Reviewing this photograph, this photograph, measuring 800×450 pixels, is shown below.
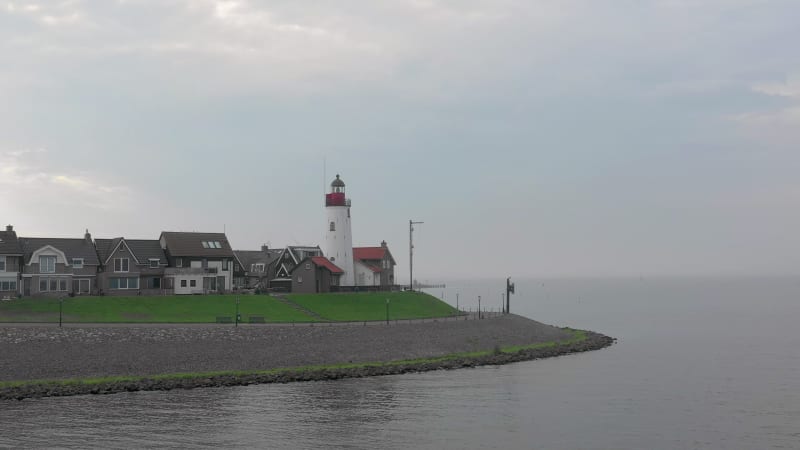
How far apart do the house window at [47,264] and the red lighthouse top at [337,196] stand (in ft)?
113

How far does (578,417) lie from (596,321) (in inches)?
3368

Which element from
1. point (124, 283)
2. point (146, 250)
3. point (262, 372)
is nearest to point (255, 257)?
point (146, 250)

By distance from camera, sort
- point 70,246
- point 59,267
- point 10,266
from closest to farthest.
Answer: point 10,266 → point 59,267 → point 70,246

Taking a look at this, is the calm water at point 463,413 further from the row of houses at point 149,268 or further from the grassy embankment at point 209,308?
the row of houses at point 149,268

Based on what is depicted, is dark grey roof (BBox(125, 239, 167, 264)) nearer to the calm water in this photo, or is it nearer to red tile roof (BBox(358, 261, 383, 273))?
red tile roof (BBox(358, 261, 383, 273))

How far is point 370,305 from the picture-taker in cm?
8888

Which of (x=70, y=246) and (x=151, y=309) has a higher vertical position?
(x=70, y=246)

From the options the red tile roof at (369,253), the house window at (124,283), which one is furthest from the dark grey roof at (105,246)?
the red tile roof at (369,253)

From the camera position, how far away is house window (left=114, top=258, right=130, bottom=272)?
8569 centimetres

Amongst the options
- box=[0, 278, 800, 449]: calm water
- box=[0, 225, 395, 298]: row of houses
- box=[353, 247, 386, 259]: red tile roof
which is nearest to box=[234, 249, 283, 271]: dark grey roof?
box=[0, 225, 395, 298]: row of houses

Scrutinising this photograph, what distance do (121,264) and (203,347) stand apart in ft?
102

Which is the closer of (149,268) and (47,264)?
(47,264)

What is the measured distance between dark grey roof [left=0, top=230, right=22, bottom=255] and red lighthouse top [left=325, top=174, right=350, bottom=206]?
37.6 meters

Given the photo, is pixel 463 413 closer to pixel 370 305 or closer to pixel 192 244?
pixel 370 305
